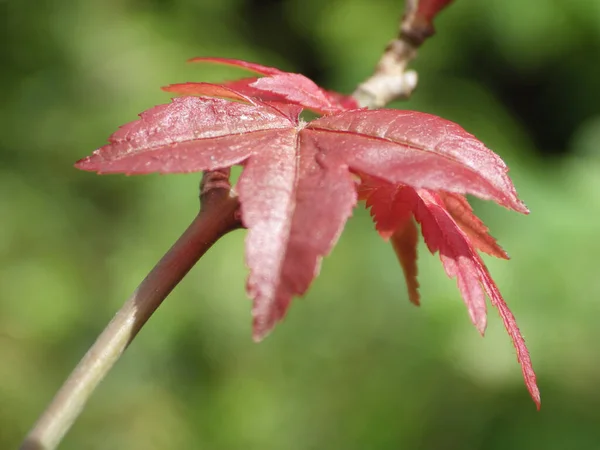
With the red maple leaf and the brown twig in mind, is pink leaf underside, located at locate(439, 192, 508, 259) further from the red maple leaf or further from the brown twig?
the brown twig

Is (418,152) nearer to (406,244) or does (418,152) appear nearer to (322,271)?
(406,244)

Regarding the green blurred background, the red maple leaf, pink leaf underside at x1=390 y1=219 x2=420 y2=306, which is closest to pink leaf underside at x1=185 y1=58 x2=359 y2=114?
the red maple leaf

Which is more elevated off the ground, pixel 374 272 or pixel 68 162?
pixel 374 272

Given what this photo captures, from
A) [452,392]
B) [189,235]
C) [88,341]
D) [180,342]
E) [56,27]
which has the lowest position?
[88,341]

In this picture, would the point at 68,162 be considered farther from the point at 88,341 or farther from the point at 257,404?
the point at 257,404

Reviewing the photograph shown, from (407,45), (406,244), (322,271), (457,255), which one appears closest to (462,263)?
(457,255)

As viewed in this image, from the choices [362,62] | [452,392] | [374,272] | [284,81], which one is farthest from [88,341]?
[284,81]
